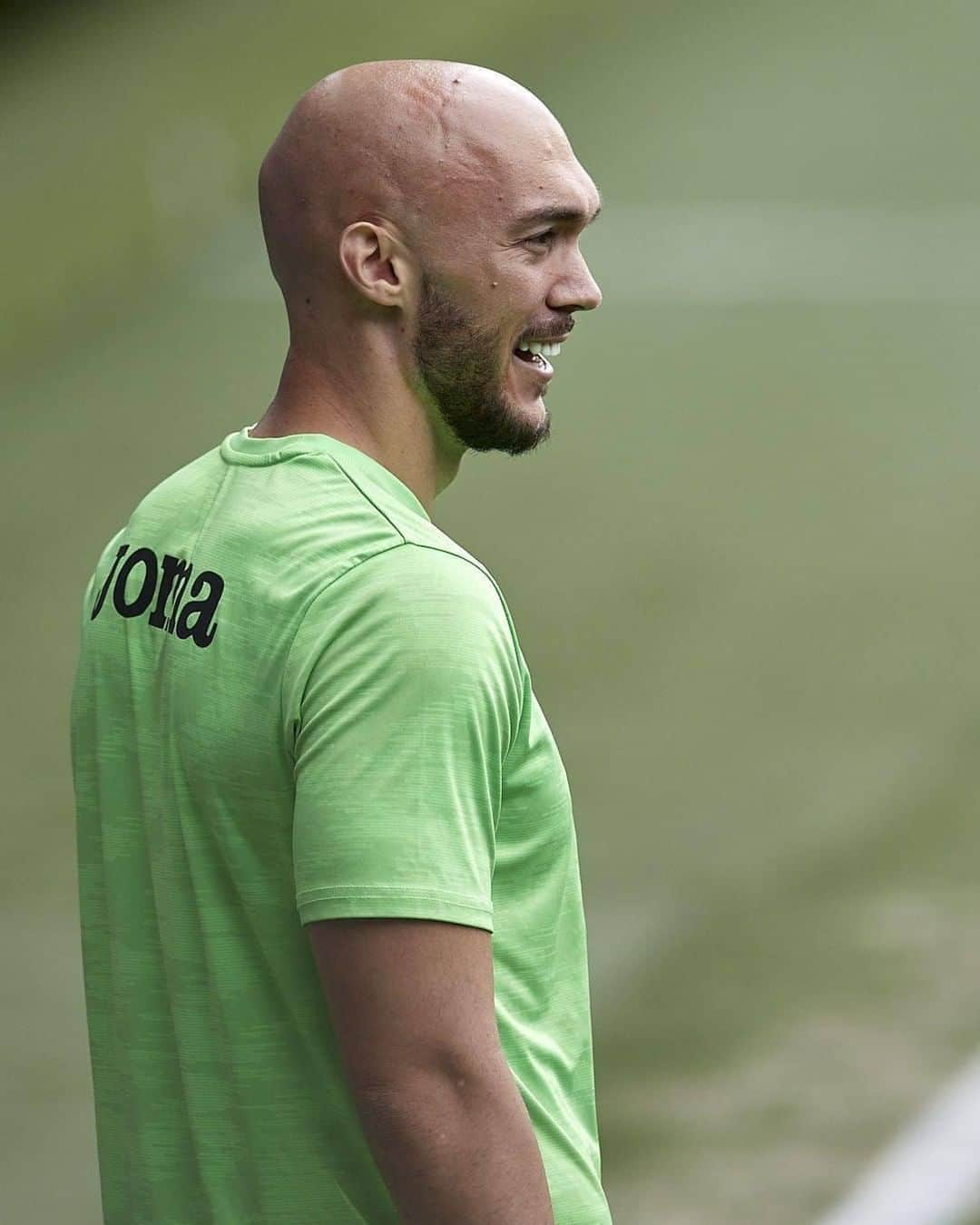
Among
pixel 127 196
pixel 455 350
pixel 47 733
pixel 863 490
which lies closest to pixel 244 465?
pixel 455 350

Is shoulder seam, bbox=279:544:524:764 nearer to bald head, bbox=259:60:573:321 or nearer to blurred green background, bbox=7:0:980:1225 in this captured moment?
bald head, bbox=259:60:573:321

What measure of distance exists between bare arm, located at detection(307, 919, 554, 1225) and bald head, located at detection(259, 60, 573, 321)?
506 mm

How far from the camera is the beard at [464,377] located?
141 cm

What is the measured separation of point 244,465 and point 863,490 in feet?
10.3

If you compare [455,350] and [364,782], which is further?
[455,350]

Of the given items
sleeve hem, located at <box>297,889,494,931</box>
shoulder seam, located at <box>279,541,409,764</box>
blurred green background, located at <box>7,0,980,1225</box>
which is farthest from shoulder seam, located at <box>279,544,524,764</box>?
blurred green background, located at <box>7,0,980,1225</box>

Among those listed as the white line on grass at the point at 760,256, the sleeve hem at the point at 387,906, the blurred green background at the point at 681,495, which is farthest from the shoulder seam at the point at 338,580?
the white line on grass at the point at 760,256

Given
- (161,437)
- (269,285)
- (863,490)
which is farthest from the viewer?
(269,285)

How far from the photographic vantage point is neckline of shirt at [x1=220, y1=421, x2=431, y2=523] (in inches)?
52.1

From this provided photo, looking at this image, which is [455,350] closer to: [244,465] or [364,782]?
[244,465]

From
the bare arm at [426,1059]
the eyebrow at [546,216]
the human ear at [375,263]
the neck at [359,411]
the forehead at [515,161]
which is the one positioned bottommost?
the bare arm at [426,1059]

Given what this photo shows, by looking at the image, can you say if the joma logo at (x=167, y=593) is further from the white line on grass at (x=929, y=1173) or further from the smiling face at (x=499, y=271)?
the white line on grass at (x=929, y=1173)

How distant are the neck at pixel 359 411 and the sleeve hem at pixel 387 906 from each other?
359 millimetres

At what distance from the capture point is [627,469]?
443cm
